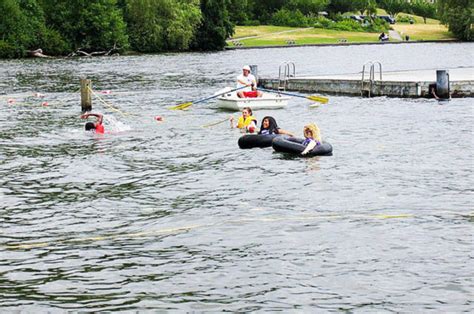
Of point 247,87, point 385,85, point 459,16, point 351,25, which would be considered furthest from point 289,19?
point 247,87

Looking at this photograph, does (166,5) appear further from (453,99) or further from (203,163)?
(203,163)

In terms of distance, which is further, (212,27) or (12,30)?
(212,27)

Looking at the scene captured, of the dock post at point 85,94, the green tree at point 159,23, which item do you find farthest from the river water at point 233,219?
the green tree at point 159,23

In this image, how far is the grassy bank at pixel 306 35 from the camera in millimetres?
137625

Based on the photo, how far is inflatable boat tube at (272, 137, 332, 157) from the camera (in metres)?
26.1

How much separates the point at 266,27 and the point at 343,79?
371 ft

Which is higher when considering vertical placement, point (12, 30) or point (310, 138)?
point (12, 30)

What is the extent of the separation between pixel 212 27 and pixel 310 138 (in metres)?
98.2

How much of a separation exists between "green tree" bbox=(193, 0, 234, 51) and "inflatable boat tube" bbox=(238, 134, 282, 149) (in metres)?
95.0

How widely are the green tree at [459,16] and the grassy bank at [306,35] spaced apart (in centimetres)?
614

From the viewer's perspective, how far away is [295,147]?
2616cm

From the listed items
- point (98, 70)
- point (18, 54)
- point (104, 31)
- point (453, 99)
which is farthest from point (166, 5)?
point (453, 99)

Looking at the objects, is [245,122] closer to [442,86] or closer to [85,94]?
[85,94]

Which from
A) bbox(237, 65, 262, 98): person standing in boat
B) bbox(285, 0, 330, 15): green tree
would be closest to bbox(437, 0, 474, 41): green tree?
bbox(285, 0, 330, 15): green tree
